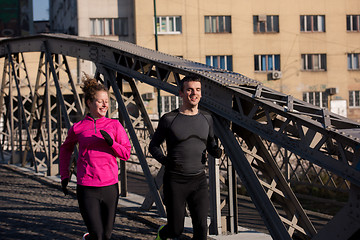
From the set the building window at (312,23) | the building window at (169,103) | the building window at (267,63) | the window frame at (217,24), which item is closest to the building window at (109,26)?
the building window at (169,103)

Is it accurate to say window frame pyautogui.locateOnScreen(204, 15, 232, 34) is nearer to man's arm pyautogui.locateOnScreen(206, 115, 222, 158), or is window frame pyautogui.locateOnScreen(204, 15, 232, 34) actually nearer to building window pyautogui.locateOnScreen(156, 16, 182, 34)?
building window pyautogui.locateOnScreen(156, 16, 182, 34)

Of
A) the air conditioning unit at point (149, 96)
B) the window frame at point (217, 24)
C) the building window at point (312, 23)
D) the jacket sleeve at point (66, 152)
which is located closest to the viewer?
the jacket sleeve at point (66, 152)

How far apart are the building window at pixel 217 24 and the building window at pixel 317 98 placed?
24.5 feet

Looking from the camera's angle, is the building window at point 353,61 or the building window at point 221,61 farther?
the building window at point 353,61

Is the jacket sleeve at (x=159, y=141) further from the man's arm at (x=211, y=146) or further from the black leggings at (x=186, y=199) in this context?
the man's arm at (x=211, y=146)

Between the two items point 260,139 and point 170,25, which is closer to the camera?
point 260,139

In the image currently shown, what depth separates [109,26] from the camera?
140ft

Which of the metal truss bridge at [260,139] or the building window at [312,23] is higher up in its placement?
the building window at [312,23]

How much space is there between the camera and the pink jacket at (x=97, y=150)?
5461 millimetres

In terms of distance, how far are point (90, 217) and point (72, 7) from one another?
40324 millimetres

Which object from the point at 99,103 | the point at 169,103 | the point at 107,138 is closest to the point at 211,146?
the point at 107,138

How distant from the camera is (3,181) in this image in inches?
583

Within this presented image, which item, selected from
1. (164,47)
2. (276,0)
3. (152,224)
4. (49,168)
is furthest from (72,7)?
(152,224)

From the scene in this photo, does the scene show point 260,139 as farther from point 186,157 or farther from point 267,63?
point 267,63
